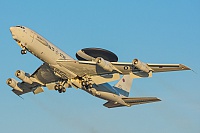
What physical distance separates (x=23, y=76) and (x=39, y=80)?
2.83 meters

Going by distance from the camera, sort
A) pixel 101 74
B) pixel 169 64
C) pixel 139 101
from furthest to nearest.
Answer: pixel 139 101
pixel 101 74
pixel 169 64

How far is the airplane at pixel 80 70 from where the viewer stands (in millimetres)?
77062

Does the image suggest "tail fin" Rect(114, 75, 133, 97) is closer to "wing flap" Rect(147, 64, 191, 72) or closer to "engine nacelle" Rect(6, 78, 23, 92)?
"engine nacelle" Rect(6, 78, 23, 92)

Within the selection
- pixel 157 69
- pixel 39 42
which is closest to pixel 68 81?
pixel 39 42

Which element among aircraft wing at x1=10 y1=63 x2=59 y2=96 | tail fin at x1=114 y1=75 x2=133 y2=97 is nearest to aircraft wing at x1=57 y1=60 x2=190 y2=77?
aircraft wing at x1=10 y1=63 x2=59 y2=96

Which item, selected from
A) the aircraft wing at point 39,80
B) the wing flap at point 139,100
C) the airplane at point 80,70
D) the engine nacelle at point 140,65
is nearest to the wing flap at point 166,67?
the airplane at point 80,70

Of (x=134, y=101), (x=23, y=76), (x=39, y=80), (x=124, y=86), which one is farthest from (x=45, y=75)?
(x=124, y=86)

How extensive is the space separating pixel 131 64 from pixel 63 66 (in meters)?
10.1

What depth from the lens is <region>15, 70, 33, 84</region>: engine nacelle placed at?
85812mm

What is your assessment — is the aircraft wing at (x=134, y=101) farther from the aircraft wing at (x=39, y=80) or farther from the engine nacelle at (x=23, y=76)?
the engine nacelle at (x=23, y=76)

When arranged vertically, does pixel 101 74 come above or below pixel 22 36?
below

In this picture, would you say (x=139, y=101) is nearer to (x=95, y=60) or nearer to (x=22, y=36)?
(x=95, y=60)

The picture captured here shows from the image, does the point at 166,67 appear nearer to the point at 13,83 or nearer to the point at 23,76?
the point at 23,76

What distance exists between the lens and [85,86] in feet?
272
